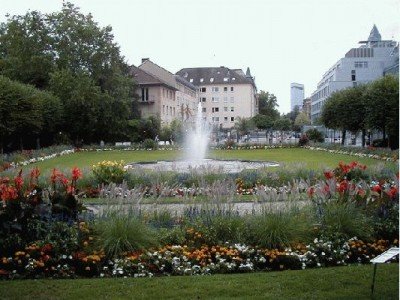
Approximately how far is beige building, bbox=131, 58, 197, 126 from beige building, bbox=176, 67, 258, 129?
23.5m

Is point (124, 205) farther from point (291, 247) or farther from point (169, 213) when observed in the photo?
point (291, 247)

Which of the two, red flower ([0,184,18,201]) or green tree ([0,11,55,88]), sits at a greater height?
green tree ([0,11,55,88])

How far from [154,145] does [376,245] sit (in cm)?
3754

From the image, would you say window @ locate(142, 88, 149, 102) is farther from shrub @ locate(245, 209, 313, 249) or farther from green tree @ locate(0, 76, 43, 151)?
shrub @ locate(245, 209, 313, 249)

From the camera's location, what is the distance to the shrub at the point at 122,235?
6.99 metres

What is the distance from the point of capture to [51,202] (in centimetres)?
753

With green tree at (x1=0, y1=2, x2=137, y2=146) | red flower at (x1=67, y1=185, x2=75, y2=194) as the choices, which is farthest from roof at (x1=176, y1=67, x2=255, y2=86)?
red flower at (x1=67, y1=185, x2=75, y2=194)

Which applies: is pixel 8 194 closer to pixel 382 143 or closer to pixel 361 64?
pixel 382 143

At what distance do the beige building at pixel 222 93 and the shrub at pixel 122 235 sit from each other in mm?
95222

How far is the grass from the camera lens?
555 centimetres

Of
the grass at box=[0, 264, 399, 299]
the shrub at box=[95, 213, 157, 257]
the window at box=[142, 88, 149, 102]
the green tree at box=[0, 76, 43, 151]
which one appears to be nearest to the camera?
the grass at box=[0, 264, 399, 299]

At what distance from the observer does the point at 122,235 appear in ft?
23.4

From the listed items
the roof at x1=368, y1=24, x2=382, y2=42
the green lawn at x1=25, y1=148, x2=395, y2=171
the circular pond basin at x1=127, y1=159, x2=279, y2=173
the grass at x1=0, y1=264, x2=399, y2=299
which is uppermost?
the roof at x1=368, y1=24, x2=382, y2=42

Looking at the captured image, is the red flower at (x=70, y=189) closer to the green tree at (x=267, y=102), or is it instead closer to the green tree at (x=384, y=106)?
the green tree at (x=384, y=106)
